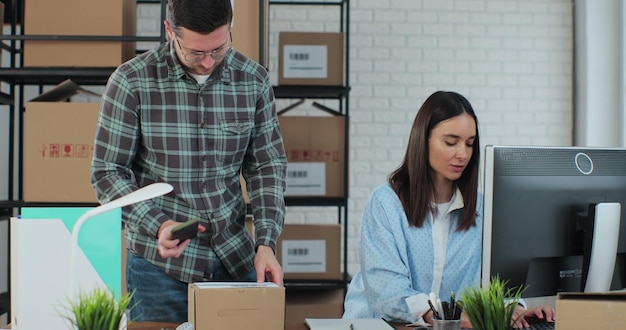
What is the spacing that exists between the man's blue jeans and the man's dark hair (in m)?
0.57

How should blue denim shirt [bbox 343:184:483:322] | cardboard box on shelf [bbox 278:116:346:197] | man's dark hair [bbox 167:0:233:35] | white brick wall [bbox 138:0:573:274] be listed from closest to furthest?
man's dark hair [bbox 167:0:233:35] → blue denim shirt [bbox 343:184:483:322] → cardboard box on shelf [bbox 278:116:346:197] → white brick wall [bbox 138:0:573:274]

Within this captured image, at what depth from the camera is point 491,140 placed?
14.4ft

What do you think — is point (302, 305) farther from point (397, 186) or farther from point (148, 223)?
point (148, 223)

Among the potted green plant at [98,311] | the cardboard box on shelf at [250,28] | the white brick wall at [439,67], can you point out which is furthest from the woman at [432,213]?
the white brick wall at [439,67]

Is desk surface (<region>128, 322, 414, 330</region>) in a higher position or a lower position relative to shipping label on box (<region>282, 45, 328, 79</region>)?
lower

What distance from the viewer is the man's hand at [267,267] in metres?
1.78

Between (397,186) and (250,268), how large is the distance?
441mm

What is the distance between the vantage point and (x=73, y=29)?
300 cm

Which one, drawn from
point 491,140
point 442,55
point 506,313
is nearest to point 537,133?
point 491,140

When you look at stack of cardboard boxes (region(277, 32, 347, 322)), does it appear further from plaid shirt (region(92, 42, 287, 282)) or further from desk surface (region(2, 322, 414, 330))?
desk surface (region(2, 322, 414, 330))

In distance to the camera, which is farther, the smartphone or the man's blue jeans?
the man's blue jeans

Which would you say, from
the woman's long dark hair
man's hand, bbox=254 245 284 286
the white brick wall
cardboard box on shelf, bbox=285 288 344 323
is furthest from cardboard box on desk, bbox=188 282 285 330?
the white brick wall

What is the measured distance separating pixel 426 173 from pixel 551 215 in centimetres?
46

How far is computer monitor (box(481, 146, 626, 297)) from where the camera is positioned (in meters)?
1.61
